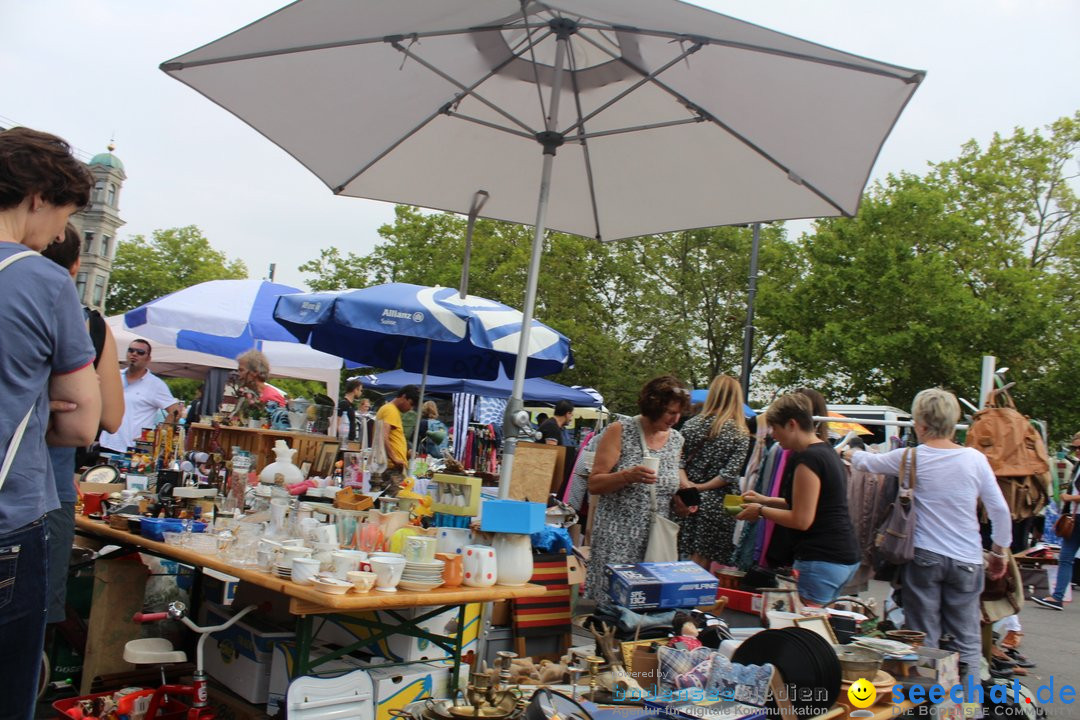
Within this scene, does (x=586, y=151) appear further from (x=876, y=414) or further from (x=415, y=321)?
(x=876, y=414)

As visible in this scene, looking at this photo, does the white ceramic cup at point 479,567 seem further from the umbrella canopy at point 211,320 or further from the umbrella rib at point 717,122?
the umbrella canopy at point 211,320

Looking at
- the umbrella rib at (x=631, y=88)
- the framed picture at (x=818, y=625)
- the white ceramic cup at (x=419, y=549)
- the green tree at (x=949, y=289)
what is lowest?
the framed picture at (x=818, y=625)

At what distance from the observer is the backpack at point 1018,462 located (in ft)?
21.1

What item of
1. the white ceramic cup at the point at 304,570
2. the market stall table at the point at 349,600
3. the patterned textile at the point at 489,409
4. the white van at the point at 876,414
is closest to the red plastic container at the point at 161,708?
the market stall table at the point at 349,600

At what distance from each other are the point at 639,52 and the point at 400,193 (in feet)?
6.07

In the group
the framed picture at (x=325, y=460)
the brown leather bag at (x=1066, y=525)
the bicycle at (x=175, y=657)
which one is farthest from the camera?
the brown leather bag at (x=1066, y=525)

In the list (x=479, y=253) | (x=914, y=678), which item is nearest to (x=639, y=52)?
(x=914, y=678)

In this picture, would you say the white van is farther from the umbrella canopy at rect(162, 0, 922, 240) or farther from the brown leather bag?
the umbrella canopy at rect(162, 0, 922, 240)

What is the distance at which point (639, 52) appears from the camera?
156 inches

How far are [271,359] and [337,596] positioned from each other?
777cm

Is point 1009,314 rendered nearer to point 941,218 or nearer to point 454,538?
point 941,218

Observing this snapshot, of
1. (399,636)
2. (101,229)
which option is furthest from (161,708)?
(101,229)

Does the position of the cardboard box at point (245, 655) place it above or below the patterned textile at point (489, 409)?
below

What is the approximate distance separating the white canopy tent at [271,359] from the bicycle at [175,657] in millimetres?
4409
